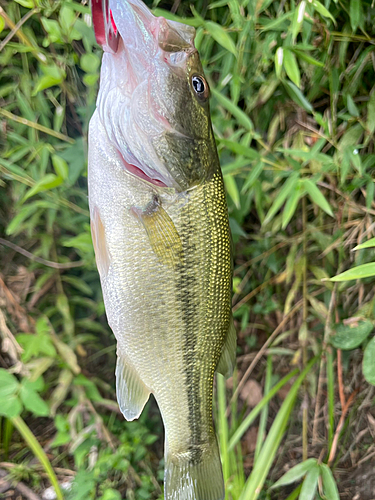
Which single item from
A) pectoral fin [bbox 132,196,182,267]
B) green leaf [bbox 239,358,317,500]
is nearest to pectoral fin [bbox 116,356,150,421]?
pectoral fin [bbox 132,196,182,267]

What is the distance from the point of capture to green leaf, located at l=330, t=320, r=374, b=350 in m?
1.17

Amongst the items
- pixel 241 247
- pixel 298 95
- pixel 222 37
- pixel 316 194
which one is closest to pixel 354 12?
pixel 298 95

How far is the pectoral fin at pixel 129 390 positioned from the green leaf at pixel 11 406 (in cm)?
49

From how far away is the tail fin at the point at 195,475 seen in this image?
0.86 metres

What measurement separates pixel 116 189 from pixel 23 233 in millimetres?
909

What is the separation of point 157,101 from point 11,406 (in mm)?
1029

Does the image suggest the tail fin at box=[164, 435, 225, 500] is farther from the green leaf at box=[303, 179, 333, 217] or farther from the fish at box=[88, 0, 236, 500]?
the green leaf at box=[303, 179, 333, 217]

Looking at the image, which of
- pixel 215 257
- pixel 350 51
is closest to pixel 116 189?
pixel 215 257

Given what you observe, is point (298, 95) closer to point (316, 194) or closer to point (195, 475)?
point (316, 194)

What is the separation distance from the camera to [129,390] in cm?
84

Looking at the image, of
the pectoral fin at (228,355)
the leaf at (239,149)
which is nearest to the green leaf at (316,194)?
the leaf at (239,149)

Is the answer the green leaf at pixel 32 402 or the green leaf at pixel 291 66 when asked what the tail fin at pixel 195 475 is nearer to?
the green leaf at pixel 32 402

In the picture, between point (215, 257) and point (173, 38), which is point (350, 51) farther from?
point (215, 257)

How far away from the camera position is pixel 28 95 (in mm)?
1207
